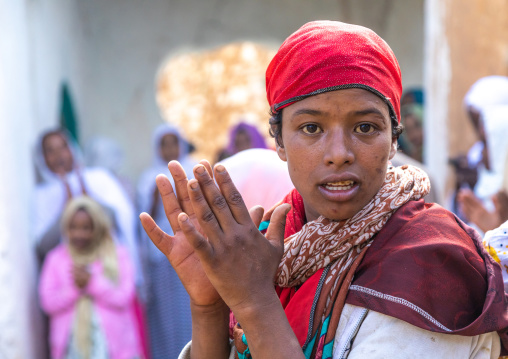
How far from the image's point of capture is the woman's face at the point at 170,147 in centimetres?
810

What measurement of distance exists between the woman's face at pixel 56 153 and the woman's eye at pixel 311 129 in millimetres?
5115

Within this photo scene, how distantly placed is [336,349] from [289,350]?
11cm

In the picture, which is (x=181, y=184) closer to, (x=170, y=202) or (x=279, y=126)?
(x=170, y=202)

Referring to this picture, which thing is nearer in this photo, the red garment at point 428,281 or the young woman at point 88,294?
the red garment at point 428,281

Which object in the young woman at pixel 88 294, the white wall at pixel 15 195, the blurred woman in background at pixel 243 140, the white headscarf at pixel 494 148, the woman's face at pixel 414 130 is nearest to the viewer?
the white headscarf at pixel 494 148

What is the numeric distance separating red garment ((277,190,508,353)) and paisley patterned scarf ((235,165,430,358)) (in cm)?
2

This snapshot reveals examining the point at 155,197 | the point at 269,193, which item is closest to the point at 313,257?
the point at 269,193

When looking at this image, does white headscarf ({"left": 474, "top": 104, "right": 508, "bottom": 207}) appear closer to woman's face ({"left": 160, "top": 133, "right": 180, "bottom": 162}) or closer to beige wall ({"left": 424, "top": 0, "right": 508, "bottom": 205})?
beige wall ({"left": 424, "top": 0, "right": 508, "bottom": 205})

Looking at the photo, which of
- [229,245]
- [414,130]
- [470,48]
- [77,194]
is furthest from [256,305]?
[414,130]

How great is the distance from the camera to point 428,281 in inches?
59.1

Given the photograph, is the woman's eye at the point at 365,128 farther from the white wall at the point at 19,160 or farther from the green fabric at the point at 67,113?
the green fabric at the point at 67,113

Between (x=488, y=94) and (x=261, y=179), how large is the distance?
3263mm

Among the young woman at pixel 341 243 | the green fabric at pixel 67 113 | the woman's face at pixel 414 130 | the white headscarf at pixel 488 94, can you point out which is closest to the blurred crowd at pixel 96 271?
the green fabric at pixel 67 113

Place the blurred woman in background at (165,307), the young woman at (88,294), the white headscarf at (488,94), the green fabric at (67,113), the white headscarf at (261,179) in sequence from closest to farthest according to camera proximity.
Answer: the white headscarf at (261,179), the white headscarf at (488,94), the young woman at (88,294), the blurred woman in background at (165,307), the green fabric at (67,113)
